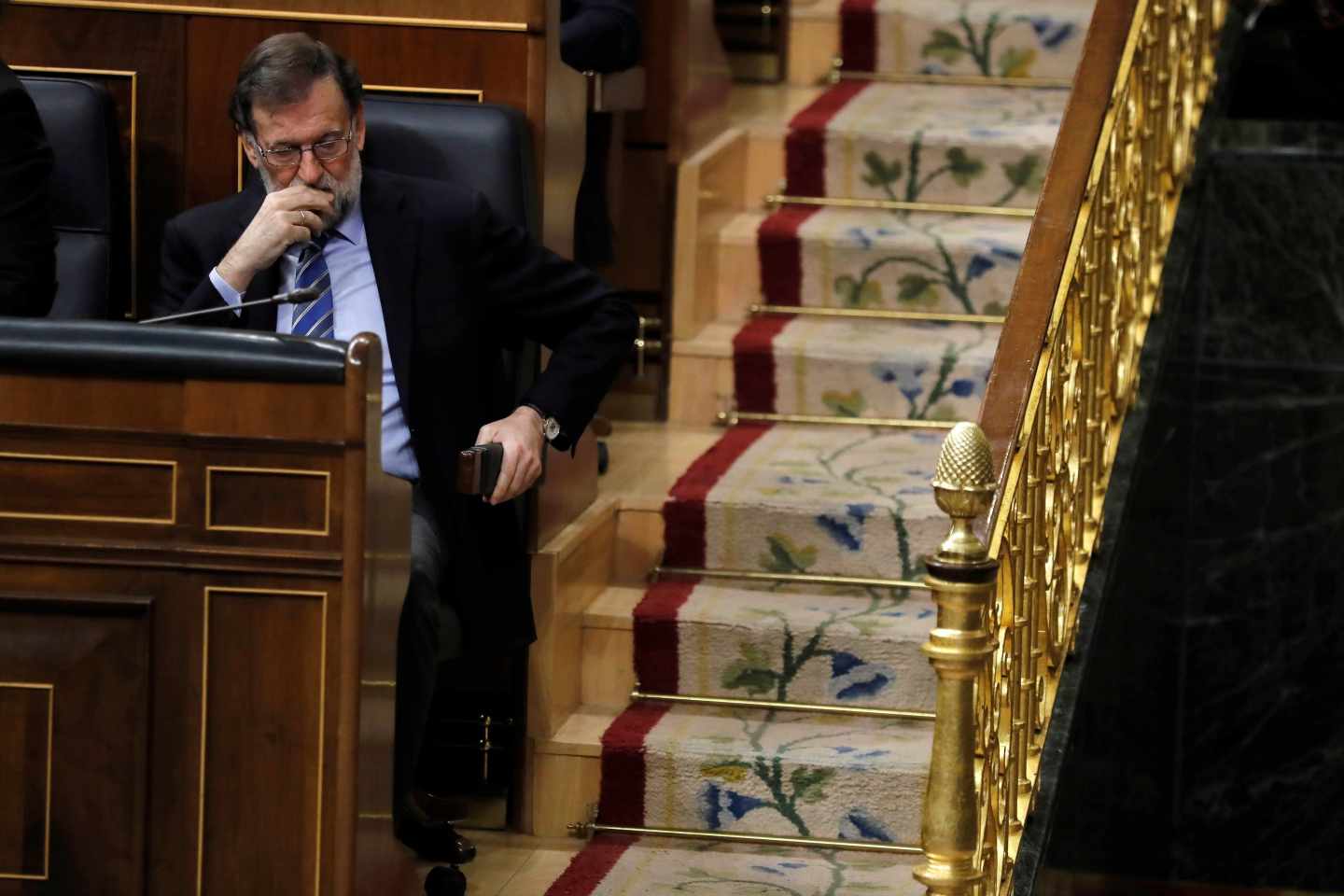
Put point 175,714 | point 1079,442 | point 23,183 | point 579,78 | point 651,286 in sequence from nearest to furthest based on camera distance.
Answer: point 175,714, point 23,183, point 1079,442, point 579,78, point 651,286

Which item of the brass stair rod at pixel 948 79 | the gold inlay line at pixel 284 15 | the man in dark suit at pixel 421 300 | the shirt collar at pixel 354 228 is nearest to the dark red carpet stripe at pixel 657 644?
the man in dark suit at pixel 421 300

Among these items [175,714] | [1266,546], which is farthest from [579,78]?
[1266,546]

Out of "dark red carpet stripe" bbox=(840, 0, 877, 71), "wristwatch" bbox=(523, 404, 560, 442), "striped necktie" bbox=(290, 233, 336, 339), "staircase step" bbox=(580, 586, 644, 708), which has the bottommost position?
"staircase step" bbox=(580, 586, 644, 708)

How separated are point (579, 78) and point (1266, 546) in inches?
76.4

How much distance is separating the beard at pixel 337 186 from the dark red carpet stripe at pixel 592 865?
3.49 feet

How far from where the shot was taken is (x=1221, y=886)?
15.4 feet

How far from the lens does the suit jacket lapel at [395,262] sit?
3018 millimetres

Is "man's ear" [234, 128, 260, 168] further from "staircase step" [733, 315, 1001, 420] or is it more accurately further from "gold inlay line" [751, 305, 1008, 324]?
"gold inlay line" [751, 305, 1008, 324]

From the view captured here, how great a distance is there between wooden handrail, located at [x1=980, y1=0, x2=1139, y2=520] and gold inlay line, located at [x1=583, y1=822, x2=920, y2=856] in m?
0.92

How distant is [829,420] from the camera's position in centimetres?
434

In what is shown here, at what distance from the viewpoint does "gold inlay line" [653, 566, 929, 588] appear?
3.80 meters

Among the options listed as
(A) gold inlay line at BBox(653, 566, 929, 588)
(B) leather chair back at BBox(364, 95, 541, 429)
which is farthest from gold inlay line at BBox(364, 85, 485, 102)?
(A) gold inlay line at BBox(653, 566, 929, 588)

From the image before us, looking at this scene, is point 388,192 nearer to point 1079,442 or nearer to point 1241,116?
point 1079,442

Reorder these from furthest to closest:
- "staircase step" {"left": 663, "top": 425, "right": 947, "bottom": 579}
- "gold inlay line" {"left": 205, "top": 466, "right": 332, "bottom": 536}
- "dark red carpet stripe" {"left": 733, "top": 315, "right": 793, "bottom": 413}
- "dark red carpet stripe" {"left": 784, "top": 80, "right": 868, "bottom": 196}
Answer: "dark red carpet stripe" {"left": 784, "top": 80, "right": 868, "bottom": 196} < "dark red carpet stripe" {"left": 733, "top": 315, "right": 793, "bottom": 413} < "staircase step" {"left": 663, "top": 425, "right": 947, "bottom": 579} < "gold inlay line" {"left": 205, "top": 466, "right": 332, "bottom": 536}
